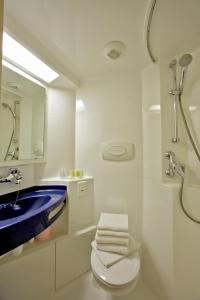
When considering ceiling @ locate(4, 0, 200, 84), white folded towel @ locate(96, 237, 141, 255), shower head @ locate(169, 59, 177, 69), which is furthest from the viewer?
shower head @ locate(169, 59, 177, 69)

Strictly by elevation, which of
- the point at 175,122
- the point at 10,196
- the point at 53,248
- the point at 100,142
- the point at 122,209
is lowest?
the point at 53,248

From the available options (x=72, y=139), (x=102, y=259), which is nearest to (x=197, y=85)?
(x=72, y=139)

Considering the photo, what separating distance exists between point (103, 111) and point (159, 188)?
103 centimetres

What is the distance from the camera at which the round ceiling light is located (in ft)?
4.30

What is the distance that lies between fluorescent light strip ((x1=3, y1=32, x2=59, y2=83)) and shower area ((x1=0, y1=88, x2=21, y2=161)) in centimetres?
28

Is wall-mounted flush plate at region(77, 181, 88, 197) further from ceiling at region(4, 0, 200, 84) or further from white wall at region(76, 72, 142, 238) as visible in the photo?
ceiling at region(4, 0, 200, 84)

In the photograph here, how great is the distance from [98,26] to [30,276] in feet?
6.30

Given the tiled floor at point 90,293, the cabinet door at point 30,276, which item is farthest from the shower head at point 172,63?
the tiled floor at point 90,293

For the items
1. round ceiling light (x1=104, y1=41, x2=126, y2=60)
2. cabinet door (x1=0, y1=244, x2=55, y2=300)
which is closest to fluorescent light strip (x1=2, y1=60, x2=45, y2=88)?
round ceiling light (x1=104, y1=41, x2=126, y2=60)

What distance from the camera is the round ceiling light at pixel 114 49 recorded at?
1.31 m

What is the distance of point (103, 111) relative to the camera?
181cm

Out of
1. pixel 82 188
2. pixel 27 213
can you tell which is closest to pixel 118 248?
pixel 82 188

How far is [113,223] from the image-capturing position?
1375 mm

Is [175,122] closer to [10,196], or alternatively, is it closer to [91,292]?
[10,196]
